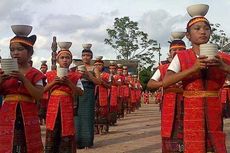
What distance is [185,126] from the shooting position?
14.4 ft

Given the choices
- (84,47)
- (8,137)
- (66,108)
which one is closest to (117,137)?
(84,47)

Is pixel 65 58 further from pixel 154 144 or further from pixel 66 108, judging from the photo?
pixel 154 144

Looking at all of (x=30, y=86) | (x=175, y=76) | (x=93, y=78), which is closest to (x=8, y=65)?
(x=30, y=86)

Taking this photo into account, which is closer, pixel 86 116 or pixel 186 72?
pixel 186 72

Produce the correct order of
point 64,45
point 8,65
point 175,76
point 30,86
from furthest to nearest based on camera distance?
point 64,45
point 30,86
point 8,65
point 175,76

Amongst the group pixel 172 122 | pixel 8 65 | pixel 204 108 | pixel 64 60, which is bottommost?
pixel 172 122

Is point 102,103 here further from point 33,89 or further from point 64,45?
point 33,89

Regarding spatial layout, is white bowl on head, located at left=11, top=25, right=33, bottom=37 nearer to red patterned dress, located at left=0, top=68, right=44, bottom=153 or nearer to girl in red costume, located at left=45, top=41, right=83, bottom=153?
red patterned dress, located at left=0, top=68, right=44, bottom=153

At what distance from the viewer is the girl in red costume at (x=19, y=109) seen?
4777mm

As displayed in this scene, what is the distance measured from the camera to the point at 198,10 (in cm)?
440

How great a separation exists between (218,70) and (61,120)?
11.0 ft

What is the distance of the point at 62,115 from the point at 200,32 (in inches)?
130

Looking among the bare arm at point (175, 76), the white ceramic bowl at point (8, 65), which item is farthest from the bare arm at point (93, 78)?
the bare arm at point (175, 76)

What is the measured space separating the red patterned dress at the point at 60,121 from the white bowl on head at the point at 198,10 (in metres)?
2.97
